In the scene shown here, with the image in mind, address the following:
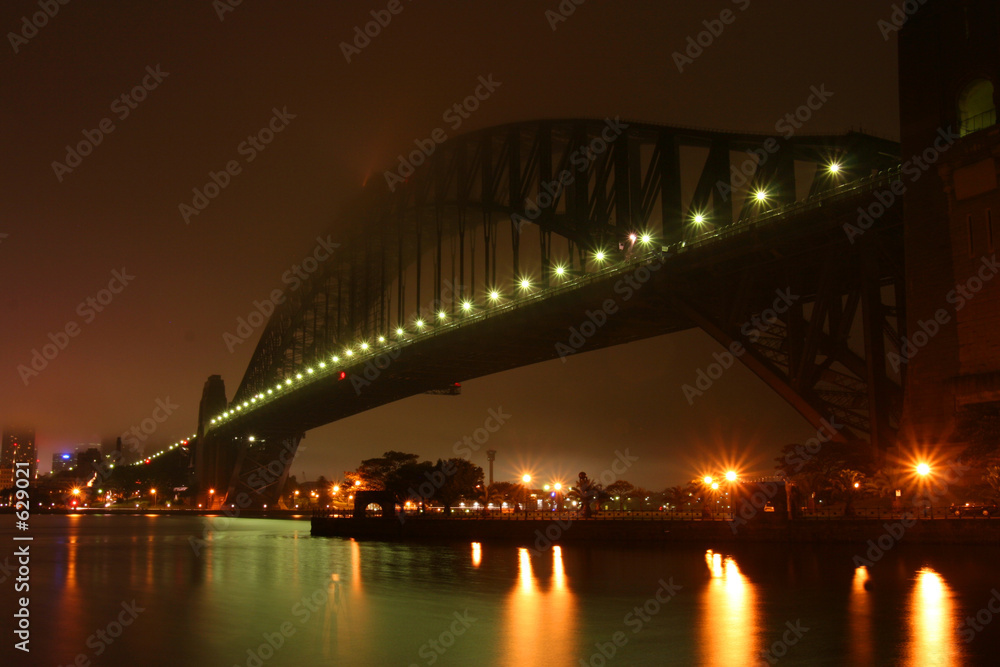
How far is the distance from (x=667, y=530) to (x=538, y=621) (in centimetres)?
1980

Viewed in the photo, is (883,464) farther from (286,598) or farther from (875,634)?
(286,598)

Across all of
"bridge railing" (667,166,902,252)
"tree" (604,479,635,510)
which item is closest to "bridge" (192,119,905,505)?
"bridge railing" (667,166,902,252)

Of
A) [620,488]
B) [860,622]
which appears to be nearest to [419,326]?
[620,488]

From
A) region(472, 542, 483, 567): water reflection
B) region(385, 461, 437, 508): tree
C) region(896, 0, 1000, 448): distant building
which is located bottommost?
region(472, 542, 483, 567): water reflection

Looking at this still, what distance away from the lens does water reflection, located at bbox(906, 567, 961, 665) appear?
11719 millimetres

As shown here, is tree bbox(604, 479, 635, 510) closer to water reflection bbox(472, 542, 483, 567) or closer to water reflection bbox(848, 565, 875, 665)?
water reflection bbox(472, 542, 483, 567)

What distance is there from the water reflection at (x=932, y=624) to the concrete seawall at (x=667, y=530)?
792cm

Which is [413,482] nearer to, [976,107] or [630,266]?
[630,266]

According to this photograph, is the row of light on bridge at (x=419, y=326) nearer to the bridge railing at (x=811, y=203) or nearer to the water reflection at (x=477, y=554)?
the bridge railing at (x=811, y=203)

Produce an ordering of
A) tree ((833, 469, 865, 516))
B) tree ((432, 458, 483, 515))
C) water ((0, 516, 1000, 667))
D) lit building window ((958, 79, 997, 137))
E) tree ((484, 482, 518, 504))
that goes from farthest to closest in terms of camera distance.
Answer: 1. tree ((484, 482, 518, 504))
2. tree ((432, 458, 483, 515))
3. tree ((833, 469, 865, 516))
4. lit building window ((958, 79, 997, 137))
5. water ((0, 516, 1000, 667))

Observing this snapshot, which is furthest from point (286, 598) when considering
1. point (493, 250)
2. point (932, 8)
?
point (493, 250)

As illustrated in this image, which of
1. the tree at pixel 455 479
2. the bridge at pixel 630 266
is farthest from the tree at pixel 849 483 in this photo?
the tree at pixel 455 479

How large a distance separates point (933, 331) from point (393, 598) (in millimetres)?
18380

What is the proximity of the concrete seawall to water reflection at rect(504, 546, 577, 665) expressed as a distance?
11222mm
